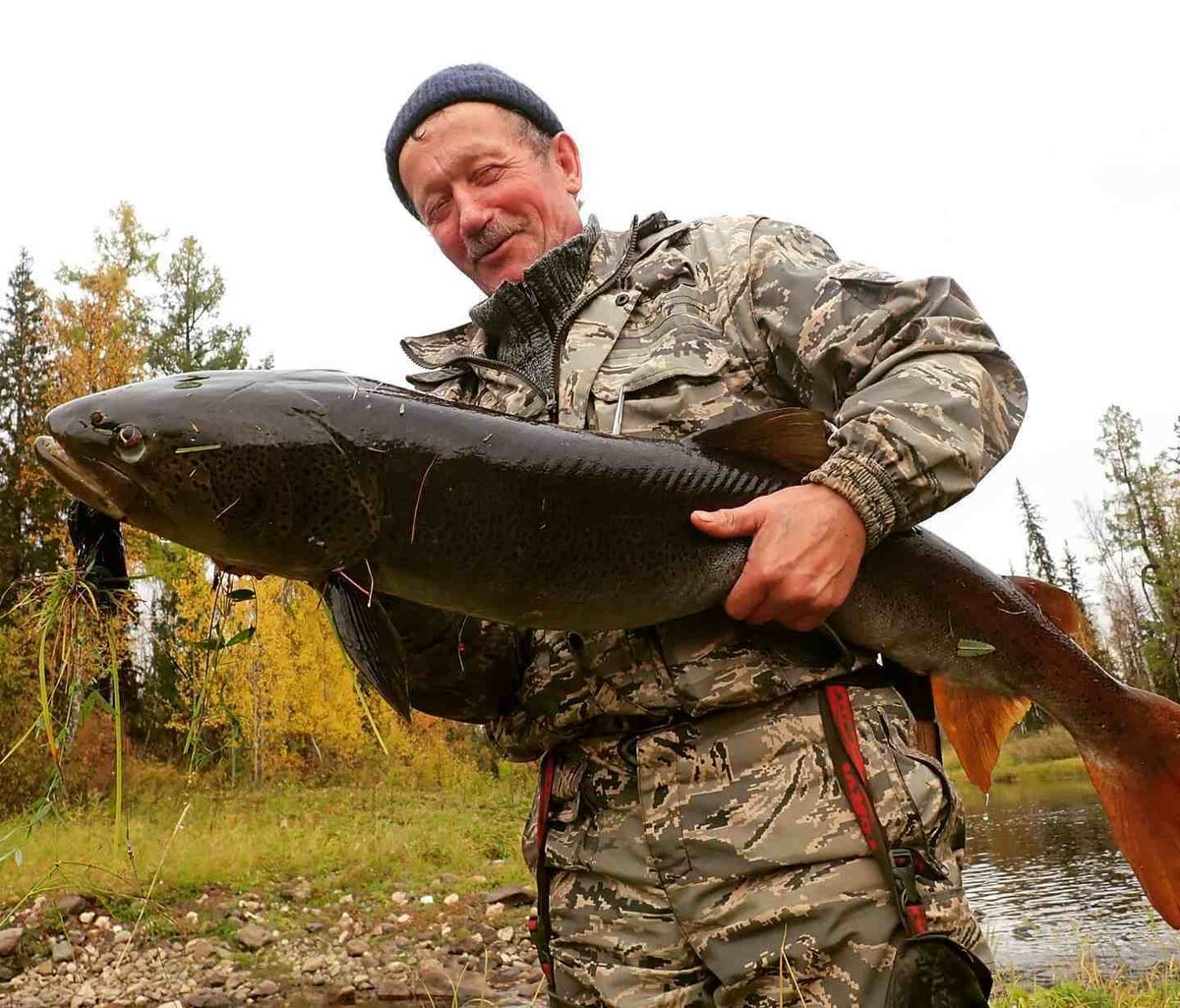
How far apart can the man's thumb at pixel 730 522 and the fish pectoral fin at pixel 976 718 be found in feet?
3.08

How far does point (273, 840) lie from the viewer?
1464 centimetres

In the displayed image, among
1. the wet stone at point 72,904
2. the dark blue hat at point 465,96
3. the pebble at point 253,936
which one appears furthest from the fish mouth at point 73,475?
the wet stone at point 72,904

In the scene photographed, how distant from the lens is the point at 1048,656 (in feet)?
9.79

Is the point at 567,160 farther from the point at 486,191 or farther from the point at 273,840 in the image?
the point at 273,840

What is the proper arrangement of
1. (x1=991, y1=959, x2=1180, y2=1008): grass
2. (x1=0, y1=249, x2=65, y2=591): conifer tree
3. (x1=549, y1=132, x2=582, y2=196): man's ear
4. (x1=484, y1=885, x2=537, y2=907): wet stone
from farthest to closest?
1. (x1=0, y1=249, x2=65, y2=591): conifer tree
2. (x1=484, y1=885, x2=537, y2=907): wet stone
3. (x1=991, y1=959, x2=1180, y2=1008): grass
4. (x1=549, y1=132, x2=582, y2=196): man's ear

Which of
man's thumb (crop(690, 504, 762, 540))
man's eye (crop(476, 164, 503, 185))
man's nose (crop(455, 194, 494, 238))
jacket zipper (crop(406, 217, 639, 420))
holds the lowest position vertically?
man's thumb (crop(690, 504, 762, 540))

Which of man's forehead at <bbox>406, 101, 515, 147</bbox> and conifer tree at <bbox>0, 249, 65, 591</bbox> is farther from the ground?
conifer tree at <bbox>0, 249, 65, 591</bbox>

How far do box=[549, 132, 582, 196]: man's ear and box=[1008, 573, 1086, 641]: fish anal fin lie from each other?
1.98 metres

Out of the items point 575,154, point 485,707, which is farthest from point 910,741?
point 575,154

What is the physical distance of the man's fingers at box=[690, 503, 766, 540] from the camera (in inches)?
96.0

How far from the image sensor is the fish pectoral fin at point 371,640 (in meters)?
2.36

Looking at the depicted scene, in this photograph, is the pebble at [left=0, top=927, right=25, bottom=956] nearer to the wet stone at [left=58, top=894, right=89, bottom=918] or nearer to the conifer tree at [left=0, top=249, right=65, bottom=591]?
the wet stone at [left=58, top=894, right=89, bottom=918]

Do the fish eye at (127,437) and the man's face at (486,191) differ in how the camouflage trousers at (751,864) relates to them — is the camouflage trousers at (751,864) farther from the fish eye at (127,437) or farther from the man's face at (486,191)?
the man's face at (486,191)

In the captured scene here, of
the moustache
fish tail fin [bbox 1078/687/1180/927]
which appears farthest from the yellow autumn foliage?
fish tail fin [bbox 1078/687/1180/927]
